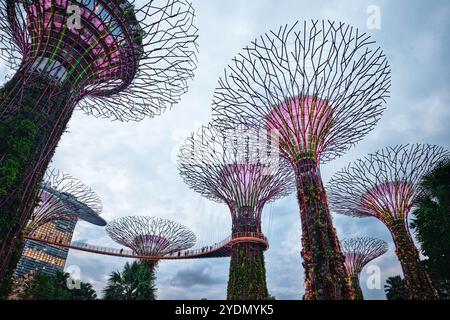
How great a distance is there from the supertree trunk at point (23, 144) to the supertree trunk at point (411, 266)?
70.8 ft

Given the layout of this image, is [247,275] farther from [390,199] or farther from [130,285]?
[390,199]

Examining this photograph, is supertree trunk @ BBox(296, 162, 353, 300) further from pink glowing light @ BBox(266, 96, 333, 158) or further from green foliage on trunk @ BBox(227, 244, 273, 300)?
green foliage on trunk @ BBox(227, 244, 273, 300)

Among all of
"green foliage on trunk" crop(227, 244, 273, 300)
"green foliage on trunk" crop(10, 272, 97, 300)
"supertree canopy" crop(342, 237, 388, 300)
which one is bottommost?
"green foliage on trunk" crop(10, 272, 97, 300)

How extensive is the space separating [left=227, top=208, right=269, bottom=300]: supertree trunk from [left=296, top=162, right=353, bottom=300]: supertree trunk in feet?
28.2

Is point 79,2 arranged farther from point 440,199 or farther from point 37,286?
point 440,199

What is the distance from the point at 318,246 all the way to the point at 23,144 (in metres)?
12.6

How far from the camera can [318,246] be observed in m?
11.5

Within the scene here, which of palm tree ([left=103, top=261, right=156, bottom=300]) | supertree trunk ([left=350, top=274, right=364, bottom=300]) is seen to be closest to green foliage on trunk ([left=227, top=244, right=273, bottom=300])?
palm tree ([left=103, top=261, right=156, bottom=300])

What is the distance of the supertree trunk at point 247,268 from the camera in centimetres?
1914

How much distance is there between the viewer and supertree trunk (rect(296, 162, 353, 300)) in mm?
10680

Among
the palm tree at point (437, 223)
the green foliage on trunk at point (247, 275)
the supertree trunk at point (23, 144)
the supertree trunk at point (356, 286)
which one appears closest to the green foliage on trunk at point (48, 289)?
the supertree trunk at point (23, 144)

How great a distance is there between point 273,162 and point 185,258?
20.2 meters

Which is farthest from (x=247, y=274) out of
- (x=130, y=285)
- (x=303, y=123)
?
(x=303, y=123)
